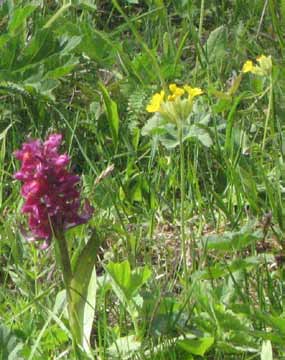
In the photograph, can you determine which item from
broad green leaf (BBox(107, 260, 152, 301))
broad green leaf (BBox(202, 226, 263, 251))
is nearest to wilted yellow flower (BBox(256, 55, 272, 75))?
broad green leaf (BBox(202, 226, 263, 251))

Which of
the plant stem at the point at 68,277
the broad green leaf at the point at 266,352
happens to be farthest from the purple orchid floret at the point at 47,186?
the broad green leaf at the point at 266,352

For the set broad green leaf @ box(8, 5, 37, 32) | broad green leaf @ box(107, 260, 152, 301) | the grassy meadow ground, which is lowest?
the grassy meadow ground

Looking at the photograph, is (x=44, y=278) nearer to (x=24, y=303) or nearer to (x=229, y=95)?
(x=24, y=303)

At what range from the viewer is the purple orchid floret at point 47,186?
171 centimetres

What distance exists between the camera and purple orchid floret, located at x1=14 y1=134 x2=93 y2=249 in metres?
1.71

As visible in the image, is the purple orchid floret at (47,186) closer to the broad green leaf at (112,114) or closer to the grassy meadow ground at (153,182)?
the grassy meadow ground at (153,182)

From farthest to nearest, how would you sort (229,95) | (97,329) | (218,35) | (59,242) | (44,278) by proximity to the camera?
1. (218,35)
2. (229,95)
3. (44,278)
4. (97,329)
5. (59,242)

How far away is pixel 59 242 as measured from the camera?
69.2 inches

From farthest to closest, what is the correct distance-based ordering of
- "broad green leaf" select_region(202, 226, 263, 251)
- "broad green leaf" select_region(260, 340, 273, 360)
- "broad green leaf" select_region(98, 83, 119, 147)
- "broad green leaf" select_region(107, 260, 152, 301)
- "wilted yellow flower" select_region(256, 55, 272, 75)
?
"broad green leaf" select_region(98, 83, 119, 147) < "wilted yellow flower" select_region(256, 55, 272, 75) < "broad green leaf" select_region(202, 226, 263, 251) < "broad green leaf" select_region(107, 260, 152, 301) < "broad green leaf" select_region(260, 340, 273, 360)

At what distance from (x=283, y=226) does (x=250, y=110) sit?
50 centimetres

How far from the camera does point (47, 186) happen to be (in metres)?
1.72

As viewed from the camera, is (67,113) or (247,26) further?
(247,26)

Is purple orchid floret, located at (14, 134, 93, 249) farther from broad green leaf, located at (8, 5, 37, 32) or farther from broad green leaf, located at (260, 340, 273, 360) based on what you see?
broad green leaf, located at (8, 5, 37, 32)

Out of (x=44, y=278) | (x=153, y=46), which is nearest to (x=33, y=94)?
(x=153, y=46)
